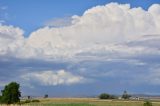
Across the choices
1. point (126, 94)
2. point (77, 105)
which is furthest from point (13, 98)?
point (126, 94)

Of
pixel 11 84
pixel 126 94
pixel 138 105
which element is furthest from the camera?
pixel 126 94

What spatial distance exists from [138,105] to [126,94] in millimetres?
71288

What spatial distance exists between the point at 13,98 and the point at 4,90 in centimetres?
388

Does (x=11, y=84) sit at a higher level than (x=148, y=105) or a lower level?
higher

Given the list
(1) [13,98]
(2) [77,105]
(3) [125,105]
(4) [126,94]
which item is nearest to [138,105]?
(3) [125,105]

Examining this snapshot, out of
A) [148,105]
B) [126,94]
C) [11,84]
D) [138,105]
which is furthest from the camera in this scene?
[126,94]

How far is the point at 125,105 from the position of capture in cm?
12250

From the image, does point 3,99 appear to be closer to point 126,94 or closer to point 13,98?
point 13,98

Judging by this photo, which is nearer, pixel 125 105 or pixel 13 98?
pixel 125 105

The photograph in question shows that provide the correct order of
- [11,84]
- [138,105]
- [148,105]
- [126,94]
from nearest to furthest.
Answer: [148,105] < [138,105] < [11,84] < [126,94]

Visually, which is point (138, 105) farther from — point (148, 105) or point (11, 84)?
point (11, 84)

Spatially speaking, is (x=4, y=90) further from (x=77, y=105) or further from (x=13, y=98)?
(x=77, y=105)

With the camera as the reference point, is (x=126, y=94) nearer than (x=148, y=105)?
No

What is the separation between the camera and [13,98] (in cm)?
13788
